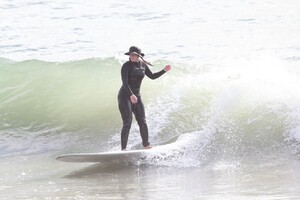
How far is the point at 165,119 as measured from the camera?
1459 cm

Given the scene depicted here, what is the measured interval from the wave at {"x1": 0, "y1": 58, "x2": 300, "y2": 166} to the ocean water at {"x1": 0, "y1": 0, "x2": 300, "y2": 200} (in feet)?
0.07

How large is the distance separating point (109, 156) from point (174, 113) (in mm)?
2966

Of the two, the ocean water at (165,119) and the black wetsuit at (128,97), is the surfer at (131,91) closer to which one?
the black wetsuit at (128,97)

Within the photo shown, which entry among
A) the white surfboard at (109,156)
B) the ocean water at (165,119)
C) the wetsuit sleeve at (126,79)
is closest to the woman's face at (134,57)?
the wetsuit sleeve at (126,79)

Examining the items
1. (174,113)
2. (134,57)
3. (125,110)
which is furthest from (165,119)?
(134,57)

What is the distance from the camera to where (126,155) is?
1227cm

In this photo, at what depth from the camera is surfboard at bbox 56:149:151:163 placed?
11.9 meters

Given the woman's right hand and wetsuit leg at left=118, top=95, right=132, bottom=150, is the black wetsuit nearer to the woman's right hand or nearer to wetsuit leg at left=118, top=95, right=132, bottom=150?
wetsuit leg at left=118, top=95, right=132, bottom=150

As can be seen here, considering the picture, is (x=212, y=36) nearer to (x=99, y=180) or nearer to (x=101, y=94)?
(x=101, y=94)

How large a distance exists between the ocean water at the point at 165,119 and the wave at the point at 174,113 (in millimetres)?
23

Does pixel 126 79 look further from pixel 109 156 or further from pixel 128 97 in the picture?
pixel 109 156

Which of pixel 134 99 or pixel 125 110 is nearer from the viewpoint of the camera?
pixel 134 99

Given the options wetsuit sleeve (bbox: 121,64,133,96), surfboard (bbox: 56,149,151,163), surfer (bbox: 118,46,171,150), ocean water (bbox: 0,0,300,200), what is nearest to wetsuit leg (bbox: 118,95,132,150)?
surfer (bbox: 118,46,171,150)

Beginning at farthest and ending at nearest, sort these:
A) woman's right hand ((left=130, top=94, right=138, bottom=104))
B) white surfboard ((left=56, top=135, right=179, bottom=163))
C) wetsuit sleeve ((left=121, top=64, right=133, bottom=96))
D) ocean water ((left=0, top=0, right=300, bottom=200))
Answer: wetsuit sleeve ((left=121, top=64, right=133, bottom=96)) < woman's right hand ((left=130, top=94, right=138, bottom=104)) < white surfboard ((left=56, top=135, right=179, bottom=163)) < ocean water ((left=0, top=0, right=300, bottom=200))
